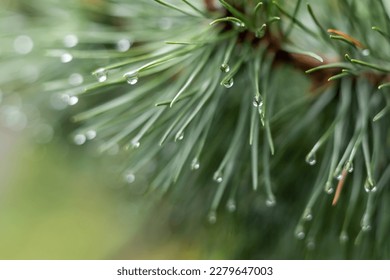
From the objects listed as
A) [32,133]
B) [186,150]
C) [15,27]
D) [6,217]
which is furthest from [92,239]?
[186,150]

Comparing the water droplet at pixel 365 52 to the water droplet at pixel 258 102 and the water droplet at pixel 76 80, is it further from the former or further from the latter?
the water droplet at pixel 76 80

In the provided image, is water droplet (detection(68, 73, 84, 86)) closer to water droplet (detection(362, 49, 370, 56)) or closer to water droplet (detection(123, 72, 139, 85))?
water droplet (detection(123, 72, 139, 85))

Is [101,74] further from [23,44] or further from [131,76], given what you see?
[23,44]

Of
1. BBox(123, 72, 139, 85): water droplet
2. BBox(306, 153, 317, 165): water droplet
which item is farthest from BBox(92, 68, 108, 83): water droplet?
BBox(306, 153, 317, 165): water droplet

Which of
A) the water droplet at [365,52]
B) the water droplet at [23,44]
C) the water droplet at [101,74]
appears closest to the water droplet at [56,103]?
the water droplet at [23,44]

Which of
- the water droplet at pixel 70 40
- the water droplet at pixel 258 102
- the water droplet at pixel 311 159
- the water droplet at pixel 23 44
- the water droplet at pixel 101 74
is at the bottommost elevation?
the water droplet at pixel 311 159

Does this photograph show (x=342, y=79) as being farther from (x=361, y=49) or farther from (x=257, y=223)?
(x=257, y=223)

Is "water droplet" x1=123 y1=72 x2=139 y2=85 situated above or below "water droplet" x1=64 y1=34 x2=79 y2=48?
below

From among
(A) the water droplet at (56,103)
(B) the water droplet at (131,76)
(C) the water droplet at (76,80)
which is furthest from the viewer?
(A) the water droplet at (56,103)
